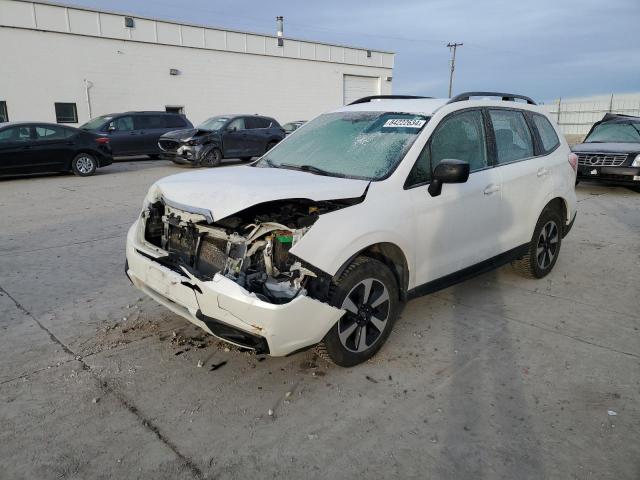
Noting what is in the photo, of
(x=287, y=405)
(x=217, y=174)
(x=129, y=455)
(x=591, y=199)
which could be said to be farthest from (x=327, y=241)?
(x=591, y=199)

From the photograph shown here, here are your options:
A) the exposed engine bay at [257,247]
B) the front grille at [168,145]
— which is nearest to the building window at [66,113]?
the front grille at [168,145]

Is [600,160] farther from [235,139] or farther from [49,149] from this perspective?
[49,149]

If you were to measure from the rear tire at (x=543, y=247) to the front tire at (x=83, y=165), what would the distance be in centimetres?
1180

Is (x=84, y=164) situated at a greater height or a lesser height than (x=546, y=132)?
lesser

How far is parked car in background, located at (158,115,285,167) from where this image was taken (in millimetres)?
15078

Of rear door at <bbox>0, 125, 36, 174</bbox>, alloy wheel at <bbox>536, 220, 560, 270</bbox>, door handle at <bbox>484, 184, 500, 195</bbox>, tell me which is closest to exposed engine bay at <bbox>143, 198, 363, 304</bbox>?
door handle at <bbox>484, 184, 500, 195</bbox>

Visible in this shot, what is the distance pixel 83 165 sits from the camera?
43.9 ft

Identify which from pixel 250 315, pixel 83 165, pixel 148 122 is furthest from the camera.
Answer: pixel 148 122

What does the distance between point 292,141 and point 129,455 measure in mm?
2960

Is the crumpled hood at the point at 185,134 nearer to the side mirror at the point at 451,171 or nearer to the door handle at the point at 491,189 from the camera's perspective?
the door handle at the point at 491,189

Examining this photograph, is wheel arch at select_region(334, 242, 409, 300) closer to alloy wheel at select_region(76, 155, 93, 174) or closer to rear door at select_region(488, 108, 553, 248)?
rear door at select_region(488, 108, 553, 248)

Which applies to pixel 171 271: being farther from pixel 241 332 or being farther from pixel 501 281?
pixel 501 281

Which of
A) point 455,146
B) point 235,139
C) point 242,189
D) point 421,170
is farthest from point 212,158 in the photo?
point 242,189

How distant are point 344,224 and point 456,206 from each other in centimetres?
119
